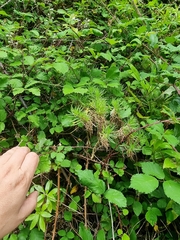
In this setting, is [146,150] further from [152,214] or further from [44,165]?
[44,165]

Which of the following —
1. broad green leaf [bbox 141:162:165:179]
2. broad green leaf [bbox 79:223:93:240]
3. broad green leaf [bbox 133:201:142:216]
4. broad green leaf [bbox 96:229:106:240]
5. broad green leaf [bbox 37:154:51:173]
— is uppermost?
broad green leaf [bbox 37:154:51:173]

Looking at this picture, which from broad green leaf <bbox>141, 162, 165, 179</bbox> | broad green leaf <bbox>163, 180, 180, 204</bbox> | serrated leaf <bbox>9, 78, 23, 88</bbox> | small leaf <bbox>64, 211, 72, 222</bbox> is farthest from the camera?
serrated leaf <bbox>9, 78, 23, 88</bbox>

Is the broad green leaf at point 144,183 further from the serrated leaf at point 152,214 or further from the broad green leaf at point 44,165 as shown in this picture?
the broad green leaf at point 44,165

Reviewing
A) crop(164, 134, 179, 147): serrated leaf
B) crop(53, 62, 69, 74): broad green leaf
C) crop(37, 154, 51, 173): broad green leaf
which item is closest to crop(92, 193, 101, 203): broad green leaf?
crop(37, 154, 51, 173): broad green leaf

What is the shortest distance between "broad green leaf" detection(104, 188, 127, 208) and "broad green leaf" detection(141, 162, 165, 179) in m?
0.13

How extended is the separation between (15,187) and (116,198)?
402mm

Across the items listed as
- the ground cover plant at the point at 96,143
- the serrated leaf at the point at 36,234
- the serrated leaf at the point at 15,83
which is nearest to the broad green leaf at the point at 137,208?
the ground cover plant at the point at 96,143

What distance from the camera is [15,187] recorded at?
0.83 meters

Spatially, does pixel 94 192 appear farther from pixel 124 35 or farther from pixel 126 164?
pixel 124 35

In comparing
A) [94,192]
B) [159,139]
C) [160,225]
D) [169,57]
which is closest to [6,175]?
[94,192]

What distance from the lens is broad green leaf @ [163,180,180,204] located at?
0.95 m

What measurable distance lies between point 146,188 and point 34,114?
0.67 meters

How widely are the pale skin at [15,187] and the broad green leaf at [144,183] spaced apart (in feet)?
1.16

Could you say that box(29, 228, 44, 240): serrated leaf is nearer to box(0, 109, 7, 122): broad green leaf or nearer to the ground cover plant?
the ground cover plant
